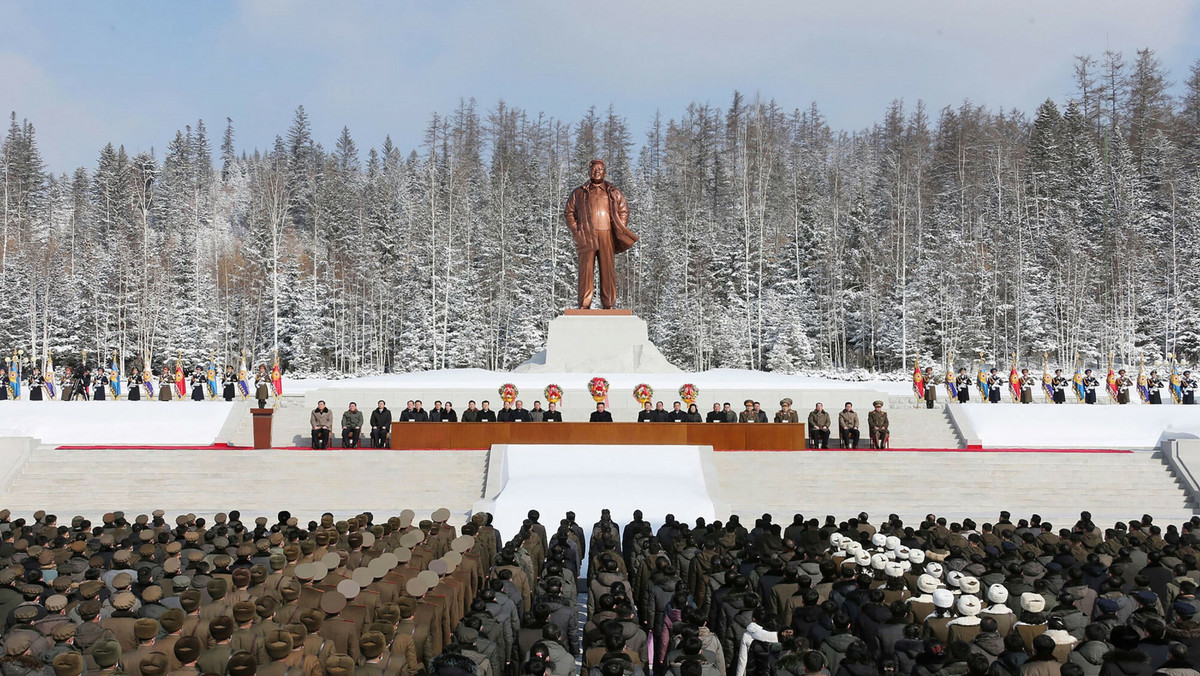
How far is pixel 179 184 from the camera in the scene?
66312mm

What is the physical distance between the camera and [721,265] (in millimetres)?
46969

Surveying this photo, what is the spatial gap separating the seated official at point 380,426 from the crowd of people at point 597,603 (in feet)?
29.6

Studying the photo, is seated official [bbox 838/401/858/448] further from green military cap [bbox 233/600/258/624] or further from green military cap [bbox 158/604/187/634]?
green military cap [bbox 158/604/187/634]

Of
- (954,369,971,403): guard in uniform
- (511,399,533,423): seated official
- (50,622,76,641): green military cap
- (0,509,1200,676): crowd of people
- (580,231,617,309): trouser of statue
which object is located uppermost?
(580,231,617,309): trouser of statue

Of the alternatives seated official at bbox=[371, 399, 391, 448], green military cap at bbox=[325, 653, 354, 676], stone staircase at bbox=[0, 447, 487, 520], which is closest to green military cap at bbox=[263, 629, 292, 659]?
green military cap at bbox=[325, 653, 354, 676]

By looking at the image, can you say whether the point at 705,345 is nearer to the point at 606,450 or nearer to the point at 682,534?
the point at 606,450

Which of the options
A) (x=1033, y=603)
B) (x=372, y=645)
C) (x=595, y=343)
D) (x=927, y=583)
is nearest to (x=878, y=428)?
(x=595, y=343)

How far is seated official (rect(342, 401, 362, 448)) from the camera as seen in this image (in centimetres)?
1922

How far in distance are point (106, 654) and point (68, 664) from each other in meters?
0.37

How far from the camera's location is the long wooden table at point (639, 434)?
1847cm

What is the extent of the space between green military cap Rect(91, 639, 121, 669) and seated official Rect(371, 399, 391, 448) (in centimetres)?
1428

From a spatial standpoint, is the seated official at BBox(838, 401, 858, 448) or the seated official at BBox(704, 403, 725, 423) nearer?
the seated official at BBox(704, 403, 725, 423)

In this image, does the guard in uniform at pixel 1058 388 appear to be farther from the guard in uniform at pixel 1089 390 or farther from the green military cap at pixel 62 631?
the green military cap at pixel 62 631

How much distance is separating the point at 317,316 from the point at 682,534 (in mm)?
39602
